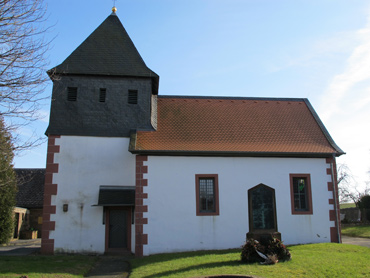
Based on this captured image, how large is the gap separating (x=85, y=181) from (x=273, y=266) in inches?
366

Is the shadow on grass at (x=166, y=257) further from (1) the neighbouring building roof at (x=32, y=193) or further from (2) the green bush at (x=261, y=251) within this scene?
(1) the neighbouring building roof at (x=32, y=193)

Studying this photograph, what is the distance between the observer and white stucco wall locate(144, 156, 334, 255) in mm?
15156

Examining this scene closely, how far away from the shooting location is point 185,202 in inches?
610

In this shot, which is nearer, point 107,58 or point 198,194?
point 198,194

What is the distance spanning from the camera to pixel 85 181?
16062 millimetres

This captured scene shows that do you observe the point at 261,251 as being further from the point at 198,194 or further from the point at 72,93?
the point at 72,93

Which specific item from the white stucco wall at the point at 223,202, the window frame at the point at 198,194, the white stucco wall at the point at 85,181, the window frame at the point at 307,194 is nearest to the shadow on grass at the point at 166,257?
the white stucco wall at the point at 223,202

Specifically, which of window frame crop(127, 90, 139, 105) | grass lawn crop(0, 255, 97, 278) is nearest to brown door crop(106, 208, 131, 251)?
grass lawn crop(0, 255, 97, 278)

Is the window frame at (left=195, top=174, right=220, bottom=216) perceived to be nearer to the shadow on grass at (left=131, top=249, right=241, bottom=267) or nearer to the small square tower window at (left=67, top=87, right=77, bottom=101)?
the shadow on grass at (left=131, top=249, right=241, bottom=267)

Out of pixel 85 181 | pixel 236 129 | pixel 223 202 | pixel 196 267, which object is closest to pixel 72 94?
pixel 85 181

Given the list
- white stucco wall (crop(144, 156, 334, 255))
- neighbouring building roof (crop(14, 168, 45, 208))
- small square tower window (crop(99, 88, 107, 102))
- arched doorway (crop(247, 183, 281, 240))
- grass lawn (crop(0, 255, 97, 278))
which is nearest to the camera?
grass lawn (crop(0, 255, 97, 278))

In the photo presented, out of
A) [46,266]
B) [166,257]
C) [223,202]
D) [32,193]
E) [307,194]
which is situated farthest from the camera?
[32,193]

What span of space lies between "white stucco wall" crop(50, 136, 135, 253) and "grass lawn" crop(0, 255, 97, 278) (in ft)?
5.38

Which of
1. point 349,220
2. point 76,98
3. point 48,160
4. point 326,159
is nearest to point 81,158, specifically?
point 48,160
